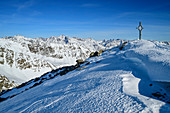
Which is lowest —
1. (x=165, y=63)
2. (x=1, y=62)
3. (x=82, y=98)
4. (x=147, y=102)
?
(x=1, y=62)

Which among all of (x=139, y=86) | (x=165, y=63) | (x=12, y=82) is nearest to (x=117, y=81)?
(x=139, y=86)

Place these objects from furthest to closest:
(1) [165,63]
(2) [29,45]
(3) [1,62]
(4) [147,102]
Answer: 1. (2) [29,45]
2. (3) [1,62]
3. (1) [165,63]
4. (4) [147,102]

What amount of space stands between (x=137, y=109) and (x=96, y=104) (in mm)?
1895

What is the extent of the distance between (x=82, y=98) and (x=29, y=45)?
188638 millimetres

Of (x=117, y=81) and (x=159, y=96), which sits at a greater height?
(x=117, y=81)

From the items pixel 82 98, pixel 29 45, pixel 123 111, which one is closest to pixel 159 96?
pixel 123 111

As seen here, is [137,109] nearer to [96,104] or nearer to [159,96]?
[96,104]

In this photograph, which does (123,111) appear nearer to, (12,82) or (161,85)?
(161,85)

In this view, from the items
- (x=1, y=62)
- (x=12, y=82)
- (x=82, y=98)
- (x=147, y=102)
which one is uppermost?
(x=147, y=102)

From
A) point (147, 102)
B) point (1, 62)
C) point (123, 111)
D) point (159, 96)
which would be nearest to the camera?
point (123, 111)

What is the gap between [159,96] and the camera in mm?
5898

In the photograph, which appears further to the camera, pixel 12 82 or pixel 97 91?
pixel 12 82

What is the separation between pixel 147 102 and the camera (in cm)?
469

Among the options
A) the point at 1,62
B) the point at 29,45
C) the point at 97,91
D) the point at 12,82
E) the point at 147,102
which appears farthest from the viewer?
the point at 29,45
